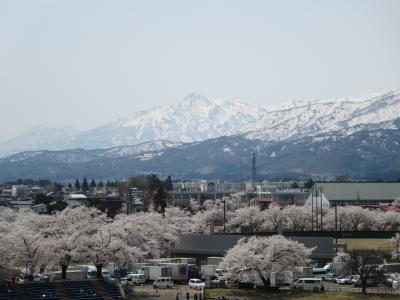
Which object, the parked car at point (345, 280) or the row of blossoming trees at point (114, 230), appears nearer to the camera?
the row of blossoming trees at point (114, 230)

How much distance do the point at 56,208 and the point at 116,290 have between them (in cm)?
5552

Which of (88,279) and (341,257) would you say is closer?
(88,279)

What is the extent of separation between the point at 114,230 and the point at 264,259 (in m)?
10.8

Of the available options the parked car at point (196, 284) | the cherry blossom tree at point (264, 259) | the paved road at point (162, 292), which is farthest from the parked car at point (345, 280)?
the paved road at point (162, 292)

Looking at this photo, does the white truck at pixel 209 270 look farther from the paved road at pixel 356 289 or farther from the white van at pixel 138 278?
the paved road at pixel 356 289

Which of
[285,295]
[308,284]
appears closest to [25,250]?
[285,295]

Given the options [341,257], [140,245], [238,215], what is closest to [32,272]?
[140,245]

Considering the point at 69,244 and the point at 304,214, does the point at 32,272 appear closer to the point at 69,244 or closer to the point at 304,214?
the point at 69,244

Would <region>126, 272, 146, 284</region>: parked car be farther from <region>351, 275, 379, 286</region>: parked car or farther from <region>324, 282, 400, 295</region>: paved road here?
<region>351, 275, 379, 286</region>: parked car

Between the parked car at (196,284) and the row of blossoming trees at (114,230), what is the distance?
3756mm

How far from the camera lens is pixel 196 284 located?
40.0 metres

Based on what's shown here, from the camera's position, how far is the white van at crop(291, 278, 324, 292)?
38781 millimetres

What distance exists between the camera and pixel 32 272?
42.9 meters

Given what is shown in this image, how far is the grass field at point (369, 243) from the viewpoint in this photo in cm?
5719
